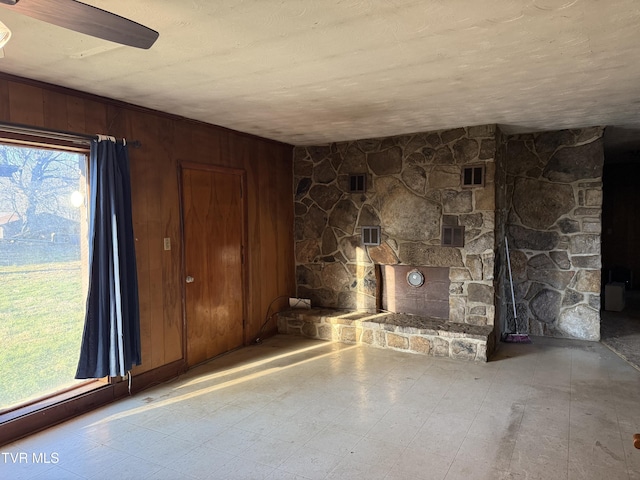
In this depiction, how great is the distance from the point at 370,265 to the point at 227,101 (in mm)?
2598

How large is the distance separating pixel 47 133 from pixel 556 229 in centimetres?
492

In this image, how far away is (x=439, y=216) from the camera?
454 centimetres

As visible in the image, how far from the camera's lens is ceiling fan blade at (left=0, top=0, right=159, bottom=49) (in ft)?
4.25

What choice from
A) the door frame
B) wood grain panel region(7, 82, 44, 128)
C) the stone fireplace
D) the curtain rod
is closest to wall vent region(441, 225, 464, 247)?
the stone fireplace

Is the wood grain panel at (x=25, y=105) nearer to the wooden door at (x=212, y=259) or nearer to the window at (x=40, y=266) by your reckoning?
the window at (x=40, y=266)

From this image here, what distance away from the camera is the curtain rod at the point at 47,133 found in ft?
8.54

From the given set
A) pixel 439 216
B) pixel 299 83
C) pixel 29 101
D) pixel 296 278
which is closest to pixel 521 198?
pixel 439 216

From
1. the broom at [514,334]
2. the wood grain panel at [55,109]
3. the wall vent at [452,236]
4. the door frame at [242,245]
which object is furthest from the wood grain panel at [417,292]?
the wood grain panel at [55,109]

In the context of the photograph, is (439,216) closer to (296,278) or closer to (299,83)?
(296,278)

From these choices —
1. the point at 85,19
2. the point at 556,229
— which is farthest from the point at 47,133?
the point at 556,229

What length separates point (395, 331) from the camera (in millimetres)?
4418

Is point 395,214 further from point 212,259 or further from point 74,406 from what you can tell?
point 74,406

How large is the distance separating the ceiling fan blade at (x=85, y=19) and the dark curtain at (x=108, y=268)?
1.70m

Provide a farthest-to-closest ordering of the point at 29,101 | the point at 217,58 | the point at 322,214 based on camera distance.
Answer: the point at 322,214
the point at 29,101
the point at 217,58
